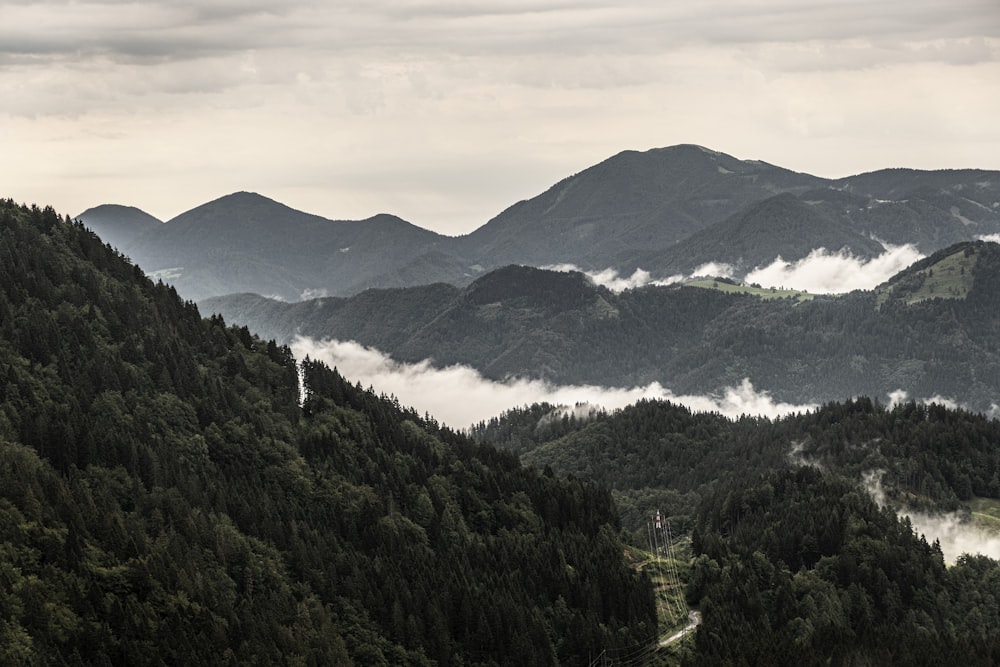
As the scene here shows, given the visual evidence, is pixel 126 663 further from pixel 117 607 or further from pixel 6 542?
pixel 6 542

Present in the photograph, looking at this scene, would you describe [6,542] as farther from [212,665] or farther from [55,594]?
[212,665]

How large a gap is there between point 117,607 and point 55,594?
895 cm

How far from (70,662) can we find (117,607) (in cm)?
1672

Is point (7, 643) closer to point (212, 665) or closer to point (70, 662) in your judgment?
point (70, 662)

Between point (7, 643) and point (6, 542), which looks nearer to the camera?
point (7, 643)

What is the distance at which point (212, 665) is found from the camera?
19850 cm

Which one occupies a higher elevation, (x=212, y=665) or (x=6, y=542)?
(x=6, y=542)

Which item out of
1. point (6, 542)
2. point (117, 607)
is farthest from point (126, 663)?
point (6, 542)

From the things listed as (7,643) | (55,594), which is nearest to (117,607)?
(55,594)

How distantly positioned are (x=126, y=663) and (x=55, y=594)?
1444cm

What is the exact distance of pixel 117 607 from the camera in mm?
199625

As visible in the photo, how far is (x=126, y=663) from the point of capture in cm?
19238

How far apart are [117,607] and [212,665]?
631 inches

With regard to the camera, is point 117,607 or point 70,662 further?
point 117,607
